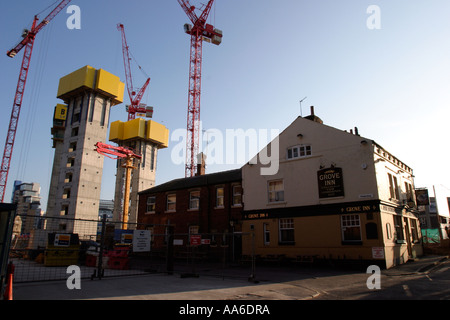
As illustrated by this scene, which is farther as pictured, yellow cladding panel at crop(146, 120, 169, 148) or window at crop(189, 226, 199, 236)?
yellow cladding panel at crop(146, 120, 169, 148)

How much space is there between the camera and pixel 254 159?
26.1 m

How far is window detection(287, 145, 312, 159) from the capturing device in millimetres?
23562

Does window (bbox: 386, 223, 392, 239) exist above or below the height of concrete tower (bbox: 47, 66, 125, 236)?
below

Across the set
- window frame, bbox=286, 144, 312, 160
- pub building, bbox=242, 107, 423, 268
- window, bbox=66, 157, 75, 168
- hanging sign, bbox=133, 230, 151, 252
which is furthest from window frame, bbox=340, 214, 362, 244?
window, bbox=66, 157, 75, 168

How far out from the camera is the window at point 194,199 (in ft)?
100

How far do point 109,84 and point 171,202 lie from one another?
1751 inches

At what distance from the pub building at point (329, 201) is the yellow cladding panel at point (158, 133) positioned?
67.8 metres

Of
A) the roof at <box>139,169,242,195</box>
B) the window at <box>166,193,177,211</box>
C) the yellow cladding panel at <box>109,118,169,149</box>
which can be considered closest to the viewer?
the roof at <box>139,169,242,195</box>

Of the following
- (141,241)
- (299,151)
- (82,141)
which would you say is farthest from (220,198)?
(82,141)

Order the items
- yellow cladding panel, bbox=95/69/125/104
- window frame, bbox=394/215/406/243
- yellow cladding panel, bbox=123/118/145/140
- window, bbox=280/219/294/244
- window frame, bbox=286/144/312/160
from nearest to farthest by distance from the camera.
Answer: window frame, bbox=394/215/406/243
window, bbox=280/219/294/244
window frame, bbox=286/144/312/160
yellow cladding panel, bbox=95/69/125/104
yellow cladding panel, bbox=123/118/145/140

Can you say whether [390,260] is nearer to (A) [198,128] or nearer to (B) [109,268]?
(B) [109,268]

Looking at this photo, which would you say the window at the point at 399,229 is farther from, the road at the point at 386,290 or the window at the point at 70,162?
the window at the point at 70,162

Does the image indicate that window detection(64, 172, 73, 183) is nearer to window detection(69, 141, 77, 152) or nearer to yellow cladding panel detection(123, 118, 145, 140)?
window detection(69, 141, 77, 152)
